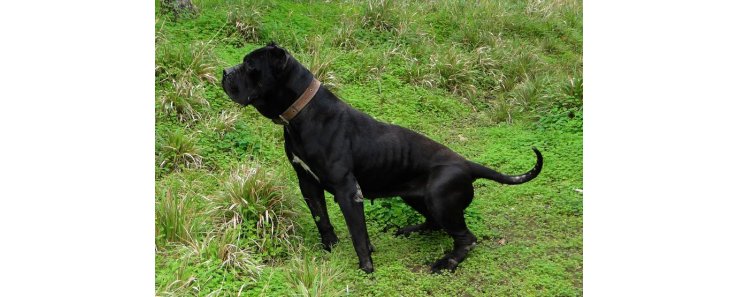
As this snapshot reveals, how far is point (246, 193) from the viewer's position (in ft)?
14.5

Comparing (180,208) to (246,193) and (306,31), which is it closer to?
(246,193)

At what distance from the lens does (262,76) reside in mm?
3916

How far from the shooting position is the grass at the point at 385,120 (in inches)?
159

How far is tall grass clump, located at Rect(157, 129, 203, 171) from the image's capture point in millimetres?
5320

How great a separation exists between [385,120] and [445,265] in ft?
9.28

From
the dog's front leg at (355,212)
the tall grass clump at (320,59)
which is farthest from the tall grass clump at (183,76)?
the dog's front leg at (355,212)

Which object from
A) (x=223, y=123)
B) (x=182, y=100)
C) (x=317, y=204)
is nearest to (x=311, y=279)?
(x=317, y=204)

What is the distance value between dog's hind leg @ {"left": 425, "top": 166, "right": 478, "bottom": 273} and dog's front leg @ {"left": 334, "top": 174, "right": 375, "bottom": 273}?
1.50 feet

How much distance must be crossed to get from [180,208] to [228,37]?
376cm

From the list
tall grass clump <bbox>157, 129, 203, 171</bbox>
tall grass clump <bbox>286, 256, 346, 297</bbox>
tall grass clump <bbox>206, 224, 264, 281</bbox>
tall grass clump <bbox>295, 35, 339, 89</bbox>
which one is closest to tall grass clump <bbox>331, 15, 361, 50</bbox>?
tall grass clump <bbox>295, 35, 339, 89</bbox>

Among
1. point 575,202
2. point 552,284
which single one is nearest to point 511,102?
point 575,202

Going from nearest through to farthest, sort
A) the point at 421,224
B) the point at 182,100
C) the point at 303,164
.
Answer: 1. the point at 303,164
2. the point at 421,224
3. the point at 182,100

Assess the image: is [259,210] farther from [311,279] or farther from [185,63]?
[185,63]

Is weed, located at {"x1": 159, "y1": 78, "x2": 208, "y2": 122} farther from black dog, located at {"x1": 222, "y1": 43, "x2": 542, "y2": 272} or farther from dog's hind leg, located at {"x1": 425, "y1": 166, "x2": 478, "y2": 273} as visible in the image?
dog's hind leg, located at {"x1": 425, "y1": 166, "x2": 478, "y2": 273}
